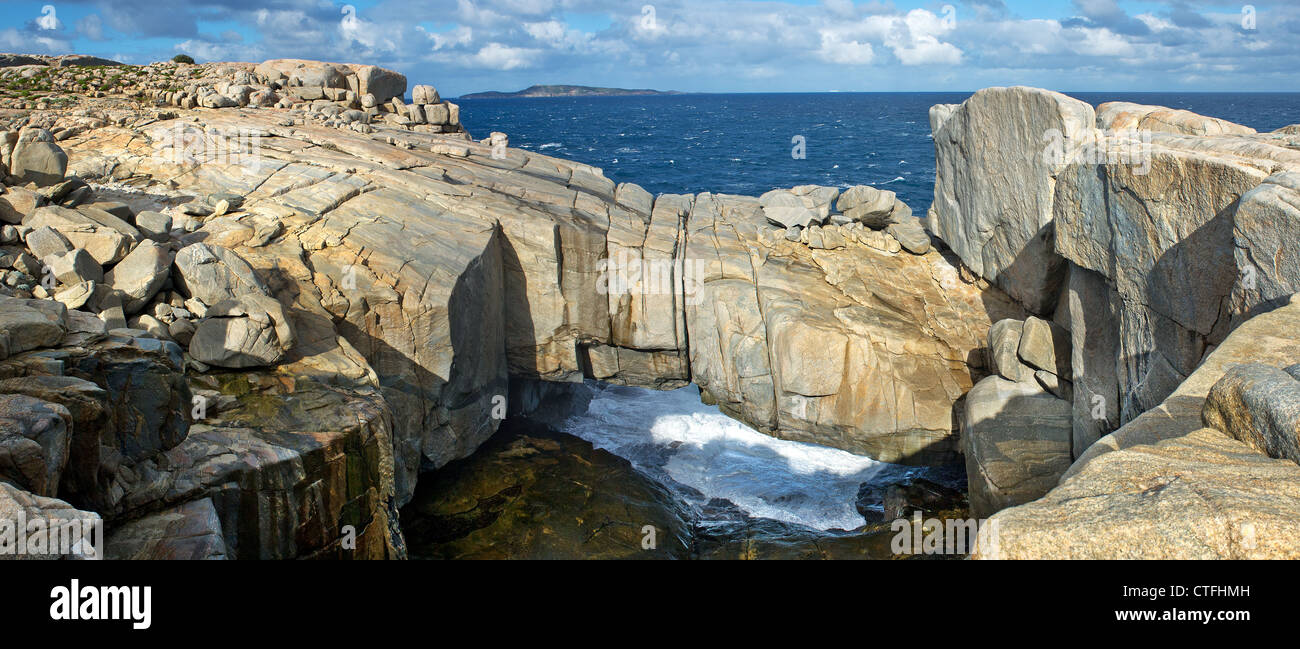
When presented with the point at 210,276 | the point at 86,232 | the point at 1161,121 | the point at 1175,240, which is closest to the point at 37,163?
the point at 86,232

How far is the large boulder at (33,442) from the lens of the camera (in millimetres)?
8039

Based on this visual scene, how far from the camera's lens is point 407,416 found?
66.9 feet

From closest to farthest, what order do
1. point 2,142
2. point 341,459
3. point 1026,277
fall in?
point 341,459 < point 2,142 < point 1026,277

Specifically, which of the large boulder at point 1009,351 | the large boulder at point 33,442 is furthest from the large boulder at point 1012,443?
the large boulder at point 33,442

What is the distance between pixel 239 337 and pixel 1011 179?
1988 cm

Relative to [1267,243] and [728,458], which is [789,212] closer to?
[728,458]

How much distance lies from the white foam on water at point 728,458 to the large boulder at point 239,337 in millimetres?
11564

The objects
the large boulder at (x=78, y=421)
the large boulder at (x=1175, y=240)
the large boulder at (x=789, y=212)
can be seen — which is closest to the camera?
the large boulder at (x=78, y=421)

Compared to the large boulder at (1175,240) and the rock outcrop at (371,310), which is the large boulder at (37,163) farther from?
the large boulder at (1175,240)

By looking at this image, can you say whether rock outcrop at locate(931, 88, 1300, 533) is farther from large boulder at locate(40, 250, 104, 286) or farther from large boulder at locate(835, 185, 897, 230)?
large boulder at locate(40, 250, 104, 286)
